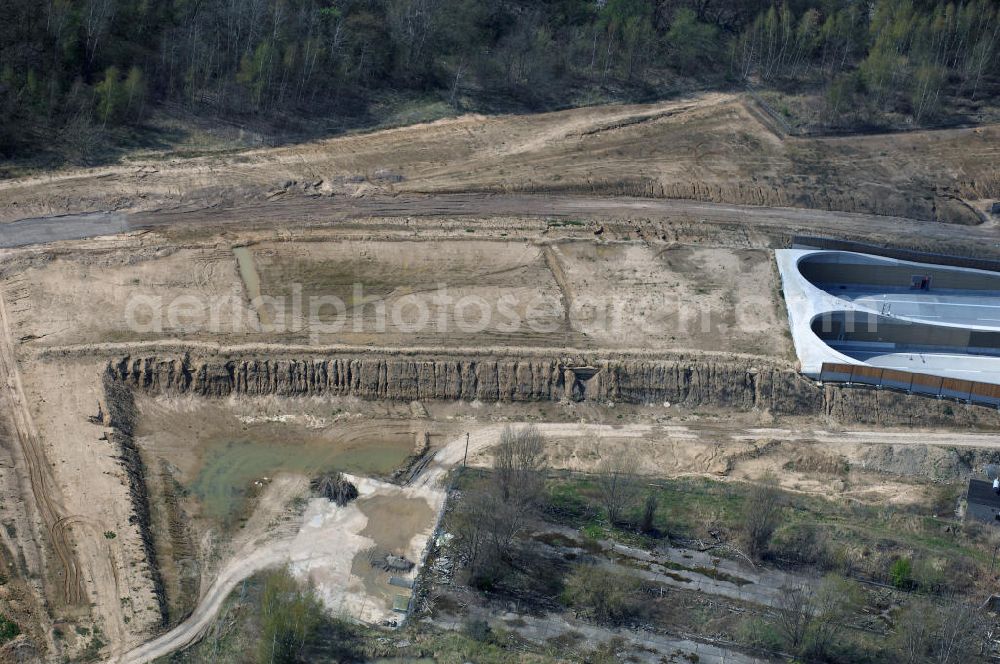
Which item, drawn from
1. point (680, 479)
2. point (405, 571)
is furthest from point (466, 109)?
point (405, 571)

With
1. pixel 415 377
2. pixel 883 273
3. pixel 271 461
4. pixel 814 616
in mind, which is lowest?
pixel 814 616

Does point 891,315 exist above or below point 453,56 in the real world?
below

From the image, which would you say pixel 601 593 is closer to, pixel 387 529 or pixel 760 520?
pixel 760 520

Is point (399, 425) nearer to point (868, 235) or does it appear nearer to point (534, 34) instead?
point (868, 235)

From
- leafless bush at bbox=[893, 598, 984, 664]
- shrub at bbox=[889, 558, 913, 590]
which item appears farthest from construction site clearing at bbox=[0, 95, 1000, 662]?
leafless bush at bbox=[893, 598, 984, 664]

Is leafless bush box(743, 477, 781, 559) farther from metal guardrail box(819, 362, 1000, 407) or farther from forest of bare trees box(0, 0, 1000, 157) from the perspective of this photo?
forest of bare trees box(0, 0, 1000, 157)

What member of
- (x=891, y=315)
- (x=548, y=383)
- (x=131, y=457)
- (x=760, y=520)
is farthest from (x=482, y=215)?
(x=760, y=520)
